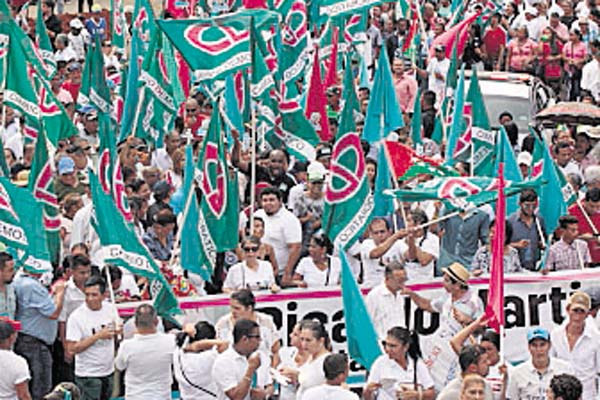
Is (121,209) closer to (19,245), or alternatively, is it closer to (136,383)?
(19,245)

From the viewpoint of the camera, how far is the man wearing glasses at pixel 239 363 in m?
12.6

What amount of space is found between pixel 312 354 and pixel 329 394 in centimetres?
77

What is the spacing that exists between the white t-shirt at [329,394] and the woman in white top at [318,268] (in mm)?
3212

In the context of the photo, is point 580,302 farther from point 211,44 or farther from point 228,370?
point 211,44

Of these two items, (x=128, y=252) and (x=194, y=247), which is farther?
(x=194, y=247)

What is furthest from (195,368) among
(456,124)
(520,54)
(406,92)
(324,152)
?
(520,54)

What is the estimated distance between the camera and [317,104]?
2055 centimetres

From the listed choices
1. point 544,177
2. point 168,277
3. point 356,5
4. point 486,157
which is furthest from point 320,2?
point 168,277

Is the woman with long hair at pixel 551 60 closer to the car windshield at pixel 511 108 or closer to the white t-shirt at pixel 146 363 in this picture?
the car windshield at pixel 511 108

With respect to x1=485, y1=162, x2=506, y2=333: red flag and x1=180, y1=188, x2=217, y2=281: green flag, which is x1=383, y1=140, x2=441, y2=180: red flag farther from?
x1=485, y1=162, x2=506, y2=333: red flag

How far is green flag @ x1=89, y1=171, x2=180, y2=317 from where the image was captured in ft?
46.1

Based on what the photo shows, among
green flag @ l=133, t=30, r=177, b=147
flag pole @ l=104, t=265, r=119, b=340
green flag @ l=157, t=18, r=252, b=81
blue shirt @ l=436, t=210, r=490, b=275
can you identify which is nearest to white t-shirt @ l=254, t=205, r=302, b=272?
blue shirt @ l=436, t=210, r=490, b=275

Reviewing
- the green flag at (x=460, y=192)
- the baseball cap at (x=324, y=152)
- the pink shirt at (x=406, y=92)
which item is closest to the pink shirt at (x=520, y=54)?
the pink shirt at (x=406, y=92)

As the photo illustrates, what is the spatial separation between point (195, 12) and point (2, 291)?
41.0 feet
